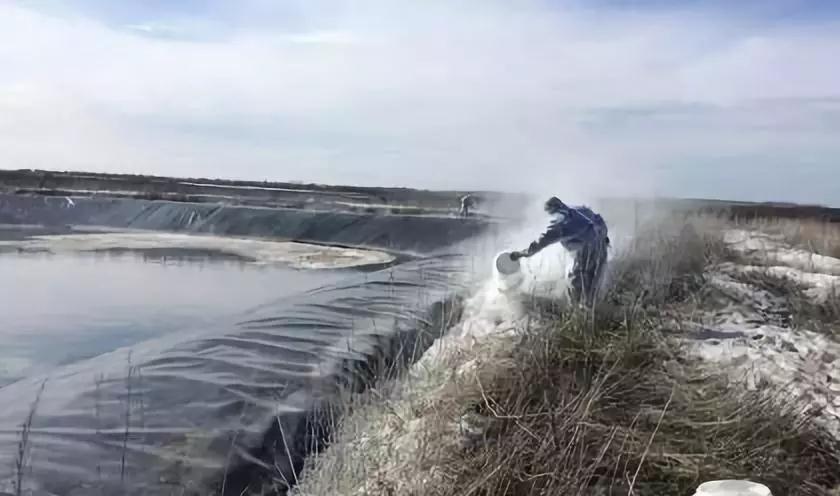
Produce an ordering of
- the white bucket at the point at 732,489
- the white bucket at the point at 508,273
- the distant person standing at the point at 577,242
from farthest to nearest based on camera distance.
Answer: the white bucket at the point at 508,273 → the distant person standing at the point at 577,242 → the white bucket at the point at 732,489

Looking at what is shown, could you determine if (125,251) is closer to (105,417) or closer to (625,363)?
(105,417)

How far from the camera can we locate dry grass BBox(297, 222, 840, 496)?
3635 millimetres

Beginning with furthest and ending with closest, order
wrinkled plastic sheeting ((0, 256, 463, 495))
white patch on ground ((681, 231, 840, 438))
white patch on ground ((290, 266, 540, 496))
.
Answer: white patch on ground ((681, 231, 840, 438)) → wrinkled plastic sheeting ((0, 256, 463, 495)) → white patch on ground ((290, 266, 540, 496))

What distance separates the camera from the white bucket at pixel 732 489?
2561 millimetres

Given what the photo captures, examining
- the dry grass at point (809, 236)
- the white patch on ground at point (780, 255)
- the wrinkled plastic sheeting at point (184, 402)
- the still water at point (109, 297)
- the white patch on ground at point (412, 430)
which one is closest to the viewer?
the white patch on ground at point (412, 430)

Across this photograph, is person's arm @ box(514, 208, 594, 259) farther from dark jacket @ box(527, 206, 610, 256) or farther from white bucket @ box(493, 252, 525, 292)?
white bucket @ box(493, 252, 525, 292)

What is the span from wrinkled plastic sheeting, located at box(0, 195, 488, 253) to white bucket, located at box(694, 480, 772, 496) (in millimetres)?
15326

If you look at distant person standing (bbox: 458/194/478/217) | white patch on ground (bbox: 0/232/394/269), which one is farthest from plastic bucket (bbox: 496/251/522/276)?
distant person standing (bbox: 458/194/478/217)

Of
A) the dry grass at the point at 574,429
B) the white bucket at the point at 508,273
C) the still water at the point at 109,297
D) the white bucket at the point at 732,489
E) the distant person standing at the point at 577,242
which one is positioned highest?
the distant person standing at the point at 577,242

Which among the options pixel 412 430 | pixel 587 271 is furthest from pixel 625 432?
pixel 587 271

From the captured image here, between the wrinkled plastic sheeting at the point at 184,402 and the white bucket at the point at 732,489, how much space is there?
2492 mm

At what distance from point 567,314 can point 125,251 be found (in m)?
11.7

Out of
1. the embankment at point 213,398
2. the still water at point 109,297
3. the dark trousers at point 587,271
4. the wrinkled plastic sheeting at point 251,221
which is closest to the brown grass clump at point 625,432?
the embankment at point 213,398

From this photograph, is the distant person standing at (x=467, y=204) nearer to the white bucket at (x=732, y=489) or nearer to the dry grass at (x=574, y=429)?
the dry grass at (x=574, y=429)
